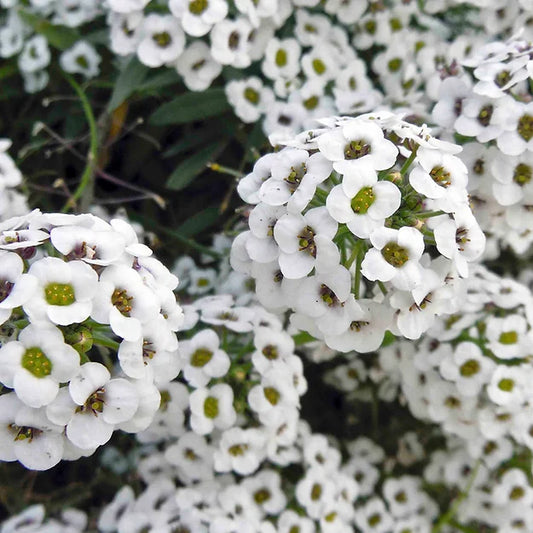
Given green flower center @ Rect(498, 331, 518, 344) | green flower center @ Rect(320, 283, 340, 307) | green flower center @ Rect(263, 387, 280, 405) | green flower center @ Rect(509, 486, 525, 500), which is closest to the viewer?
green flower center @ Rect(320, 283, 340, 307)

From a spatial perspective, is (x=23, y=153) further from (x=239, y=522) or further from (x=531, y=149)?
(x=531, y=149)

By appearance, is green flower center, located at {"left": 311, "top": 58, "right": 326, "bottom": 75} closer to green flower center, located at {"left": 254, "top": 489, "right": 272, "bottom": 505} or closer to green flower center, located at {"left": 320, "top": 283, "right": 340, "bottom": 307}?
green flower center, located at {"left": 320, "top": 283, "right": 340, "bottom": 307}

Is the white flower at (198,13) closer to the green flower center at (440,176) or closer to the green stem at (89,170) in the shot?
the green stem at (89,170)

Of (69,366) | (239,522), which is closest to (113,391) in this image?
(69,366)

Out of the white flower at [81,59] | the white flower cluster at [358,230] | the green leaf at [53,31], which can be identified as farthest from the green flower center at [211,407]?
the green leaf at [53,31]

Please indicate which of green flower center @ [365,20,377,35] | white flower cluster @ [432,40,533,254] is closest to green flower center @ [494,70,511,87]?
white flower cluster @ [432,40,533,254]

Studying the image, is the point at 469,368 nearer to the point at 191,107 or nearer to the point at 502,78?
the point at 502,78
